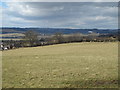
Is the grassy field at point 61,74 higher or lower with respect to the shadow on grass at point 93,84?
lower

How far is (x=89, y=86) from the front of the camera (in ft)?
31.7

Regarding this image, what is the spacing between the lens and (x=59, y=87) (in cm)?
966

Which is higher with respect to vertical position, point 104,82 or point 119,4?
point 119,4

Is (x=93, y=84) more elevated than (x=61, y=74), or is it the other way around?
(x=93, y=84)

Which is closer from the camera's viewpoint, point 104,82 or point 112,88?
point 112,88

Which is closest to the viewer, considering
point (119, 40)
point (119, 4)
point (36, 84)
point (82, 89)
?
point (82, 89)

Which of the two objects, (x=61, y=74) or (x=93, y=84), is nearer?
(x=93, y=84)

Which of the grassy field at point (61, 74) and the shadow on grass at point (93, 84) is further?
the grassy field at point (61, 74)

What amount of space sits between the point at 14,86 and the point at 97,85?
13.3 feet

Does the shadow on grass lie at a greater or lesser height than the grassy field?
greater

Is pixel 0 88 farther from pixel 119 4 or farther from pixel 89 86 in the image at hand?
pixel 119 4

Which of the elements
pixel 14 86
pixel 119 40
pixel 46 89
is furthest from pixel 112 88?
pixel 119 40

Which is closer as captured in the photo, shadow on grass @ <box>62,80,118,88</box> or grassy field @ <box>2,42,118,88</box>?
shadow on grass @ <box>62,80,118,88</box>

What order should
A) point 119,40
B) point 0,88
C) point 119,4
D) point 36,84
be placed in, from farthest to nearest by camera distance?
1. point 119,40
2. point 119,4
3. point 36,84
4. point 0,88
